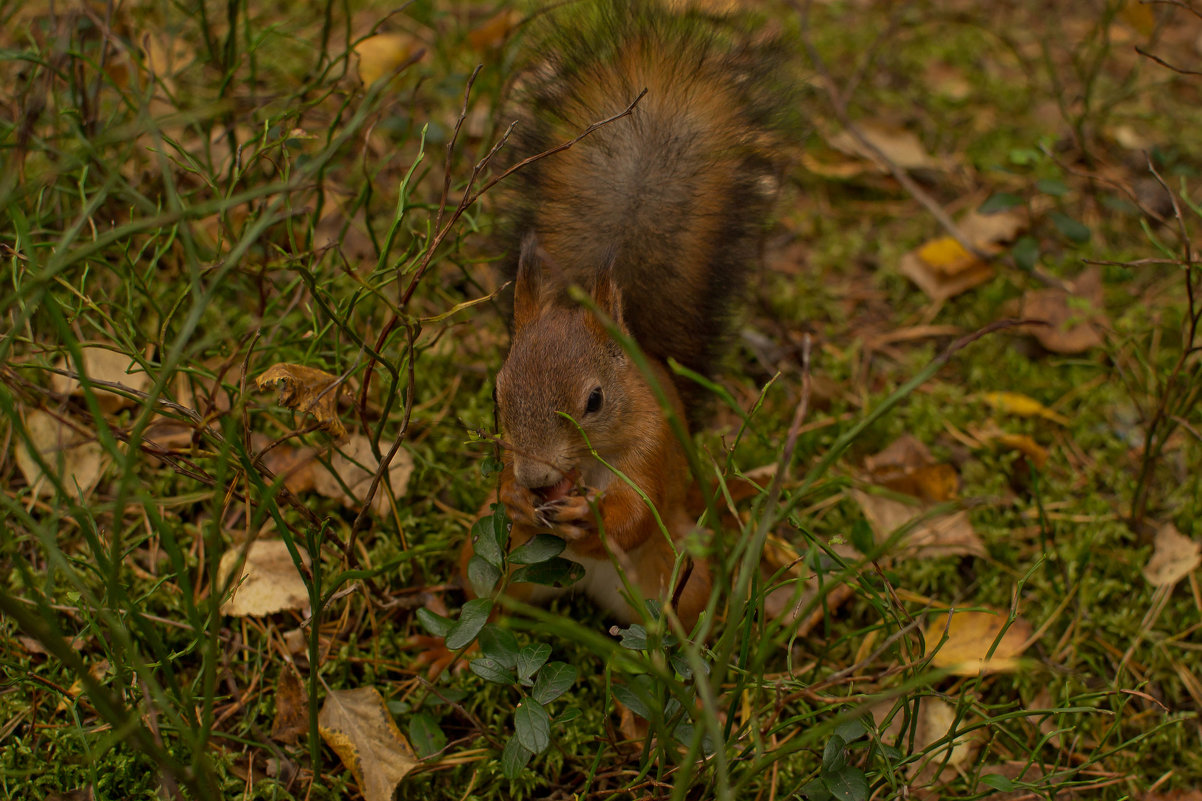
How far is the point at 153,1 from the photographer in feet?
11.4

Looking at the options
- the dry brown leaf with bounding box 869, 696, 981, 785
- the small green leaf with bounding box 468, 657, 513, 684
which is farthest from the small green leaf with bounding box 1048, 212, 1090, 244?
the small green leaf with bounding box 468, 657, 513, 684

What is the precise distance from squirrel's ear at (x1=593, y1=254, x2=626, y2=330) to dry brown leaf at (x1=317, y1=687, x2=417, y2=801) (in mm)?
970

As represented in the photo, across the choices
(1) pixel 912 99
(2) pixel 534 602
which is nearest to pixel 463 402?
(2) pixel 534 602

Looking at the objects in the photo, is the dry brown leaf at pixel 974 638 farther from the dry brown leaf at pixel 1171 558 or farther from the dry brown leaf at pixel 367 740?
the dry brown leaf at pixel 367 740

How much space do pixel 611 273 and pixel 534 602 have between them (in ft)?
2.79

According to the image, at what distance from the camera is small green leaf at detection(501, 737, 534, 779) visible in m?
1.61

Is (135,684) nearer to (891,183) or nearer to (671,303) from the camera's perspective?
(671,303)

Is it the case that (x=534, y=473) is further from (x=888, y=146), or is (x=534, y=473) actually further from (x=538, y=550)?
(x=888, y=146)

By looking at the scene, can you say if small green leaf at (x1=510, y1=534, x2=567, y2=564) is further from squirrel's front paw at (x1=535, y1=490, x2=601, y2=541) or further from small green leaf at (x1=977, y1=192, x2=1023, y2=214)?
small green leaf at (x1=977, y1=192, x2=1023, y2=214)

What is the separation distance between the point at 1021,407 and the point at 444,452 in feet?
5.72

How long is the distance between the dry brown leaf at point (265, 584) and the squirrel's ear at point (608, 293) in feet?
3.01

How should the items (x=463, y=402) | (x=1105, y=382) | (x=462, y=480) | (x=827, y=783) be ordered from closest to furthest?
(x=827, y=783)
(x=462, y=480)
(x=463, y=402)
(x=1105, y=382)

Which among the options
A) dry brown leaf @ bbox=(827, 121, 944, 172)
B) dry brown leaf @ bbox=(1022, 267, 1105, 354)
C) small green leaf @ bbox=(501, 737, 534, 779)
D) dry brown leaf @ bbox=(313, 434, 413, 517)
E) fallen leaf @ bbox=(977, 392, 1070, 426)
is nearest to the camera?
small green leaf @ bbox=(501, 737, 534, 779)

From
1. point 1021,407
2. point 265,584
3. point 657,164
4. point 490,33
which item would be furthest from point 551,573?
point 490,33
